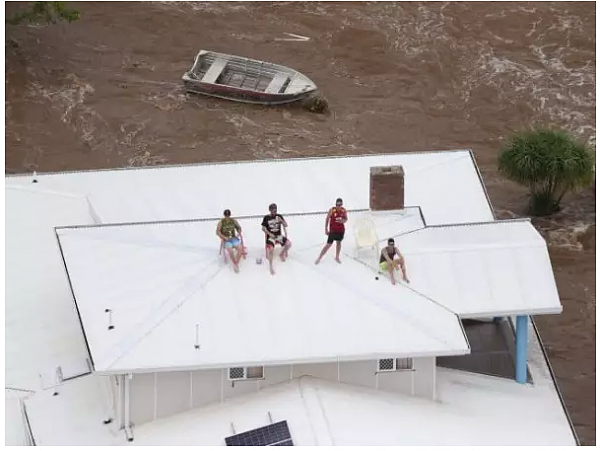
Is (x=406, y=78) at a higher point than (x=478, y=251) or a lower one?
higher

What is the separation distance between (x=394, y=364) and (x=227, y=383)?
3.60 m

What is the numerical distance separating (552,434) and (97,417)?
9.69 meters

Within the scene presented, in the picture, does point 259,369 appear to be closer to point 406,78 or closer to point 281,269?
point 281,269

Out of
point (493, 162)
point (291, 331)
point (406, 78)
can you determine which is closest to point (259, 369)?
point (291, 331)

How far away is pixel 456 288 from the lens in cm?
2758

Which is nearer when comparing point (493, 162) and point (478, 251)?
point (478, 251)

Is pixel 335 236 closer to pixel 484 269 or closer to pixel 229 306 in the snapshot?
pixel 229 306

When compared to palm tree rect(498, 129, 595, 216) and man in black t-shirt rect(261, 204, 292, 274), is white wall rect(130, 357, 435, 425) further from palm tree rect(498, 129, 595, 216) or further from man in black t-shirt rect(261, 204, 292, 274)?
palm tree rect(498, 129, 595, 216)

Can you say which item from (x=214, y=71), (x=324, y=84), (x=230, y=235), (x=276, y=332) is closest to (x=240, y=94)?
(x=214, y=71)

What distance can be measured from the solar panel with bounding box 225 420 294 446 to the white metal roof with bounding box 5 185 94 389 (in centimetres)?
486

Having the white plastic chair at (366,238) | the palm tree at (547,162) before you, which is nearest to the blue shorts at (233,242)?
the white plastic chair at (366,238)

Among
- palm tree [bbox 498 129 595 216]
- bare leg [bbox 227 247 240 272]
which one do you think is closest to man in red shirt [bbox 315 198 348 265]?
bare leg [bbox 227 247 240 272]

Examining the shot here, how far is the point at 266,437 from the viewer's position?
2506cm

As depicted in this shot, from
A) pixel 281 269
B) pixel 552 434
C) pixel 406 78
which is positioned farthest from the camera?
pixel 406 78
